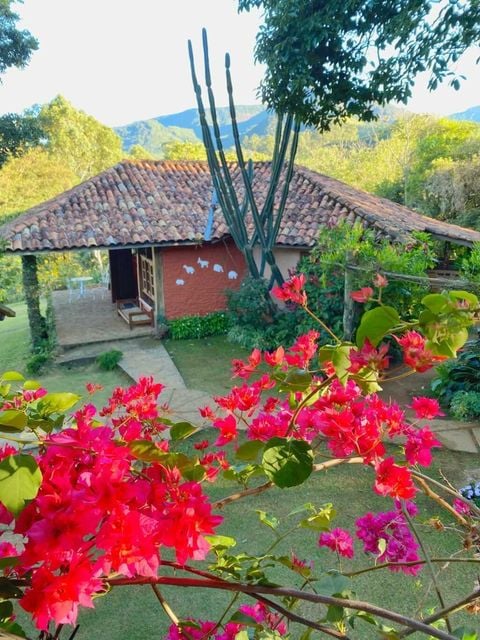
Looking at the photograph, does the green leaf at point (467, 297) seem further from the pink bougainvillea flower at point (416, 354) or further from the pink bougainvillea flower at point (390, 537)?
the pink bougainvillea flower at point (390, 537)

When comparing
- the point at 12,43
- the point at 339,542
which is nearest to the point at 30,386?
the point at 339,542

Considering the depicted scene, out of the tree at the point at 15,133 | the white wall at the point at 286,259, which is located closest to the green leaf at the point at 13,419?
the white wall at the point at 286,259

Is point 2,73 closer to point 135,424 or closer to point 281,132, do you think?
point 281,132

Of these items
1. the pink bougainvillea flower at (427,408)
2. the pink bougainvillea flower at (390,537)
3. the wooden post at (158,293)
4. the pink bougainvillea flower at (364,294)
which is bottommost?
the wooden post at (158,293)

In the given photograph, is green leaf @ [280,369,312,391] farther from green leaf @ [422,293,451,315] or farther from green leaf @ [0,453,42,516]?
green leaf @ [0,453,42,516]

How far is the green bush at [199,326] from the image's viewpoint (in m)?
10.1

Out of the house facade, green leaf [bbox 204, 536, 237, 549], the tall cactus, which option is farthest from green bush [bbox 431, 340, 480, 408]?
green leaf [bbox 204, 536, 237, 549]

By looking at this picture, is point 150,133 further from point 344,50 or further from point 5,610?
point 5,610

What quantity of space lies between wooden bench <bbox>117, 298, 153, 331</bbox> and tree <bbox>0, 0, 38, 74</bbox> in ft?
21.7

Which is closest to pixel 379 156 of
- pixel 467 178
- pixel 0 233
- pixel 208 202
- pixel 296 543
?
pixel 467 178

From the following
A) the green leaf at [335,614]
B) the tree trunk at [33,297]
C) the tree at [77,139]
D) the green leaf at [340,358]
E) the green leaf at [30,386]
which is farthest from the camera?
the tree at [77,139]

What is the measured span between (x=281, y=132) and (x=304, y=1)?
2.99 m

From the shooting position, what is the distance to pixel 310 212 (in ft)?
33.1

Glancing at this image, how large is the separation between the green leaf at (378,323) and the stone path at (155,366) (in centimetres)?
506
